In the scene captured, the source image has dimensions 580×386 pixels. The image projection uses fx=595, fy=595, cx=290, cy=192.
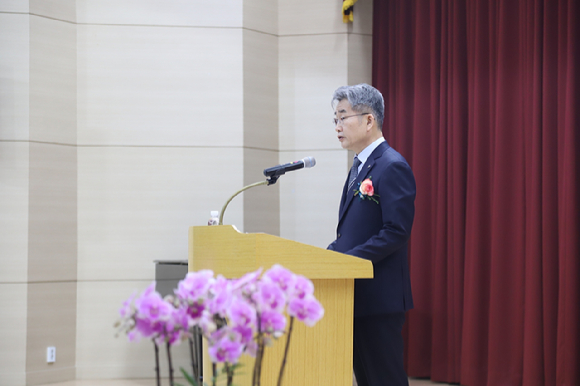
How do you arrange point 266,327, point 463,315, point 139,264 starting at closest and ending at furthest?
point 266,327 → point 463,315 → point 139,264

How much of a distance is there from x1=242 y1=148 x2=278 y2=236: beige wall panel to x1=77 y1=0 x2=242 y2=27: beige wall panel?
3.05 feet

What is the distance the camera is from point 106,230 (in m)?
4.00

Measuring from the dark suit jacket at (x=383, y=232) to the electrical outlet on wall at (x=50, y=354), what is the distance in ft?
7.78

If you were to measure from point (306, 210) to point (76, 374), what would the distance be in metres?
1.88

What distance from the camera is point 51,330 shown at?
3.84 metres

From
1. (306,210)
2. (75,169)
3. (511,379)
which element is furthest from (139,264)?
(511,379)

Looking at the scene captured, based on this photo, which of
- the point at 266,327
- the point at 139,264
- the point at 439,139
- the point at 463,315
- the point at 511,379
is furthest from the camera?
the point at 139,264

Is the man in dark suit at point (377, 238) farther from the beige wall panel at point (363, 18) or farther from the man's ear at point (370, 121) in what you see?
the beige wall panel at point (363, 18)

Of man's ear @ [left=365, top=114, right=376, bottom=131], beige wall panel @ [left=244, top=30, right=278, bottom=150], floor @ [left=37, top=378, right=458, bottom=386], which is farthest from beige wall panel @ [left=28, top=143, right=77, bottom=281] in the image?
man's ear @ [left=365, top=114, right=376, bottom=131]

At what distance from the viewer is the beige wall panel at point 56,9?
3.88 meters

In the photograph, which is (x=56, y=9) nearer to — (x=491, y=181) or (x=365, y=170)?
(x=365, y=170)

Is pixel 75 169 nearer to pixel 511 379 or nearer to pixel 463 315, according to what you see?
pixel 463 315

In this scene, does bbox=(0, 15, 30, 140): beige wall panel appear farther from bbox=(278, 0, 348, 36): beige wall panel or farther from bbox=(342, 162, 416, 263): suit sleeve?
bbox=(342, 162, 416, 263): suit sleeve

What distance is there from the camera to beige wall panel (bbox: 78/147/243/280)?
3992 mm
